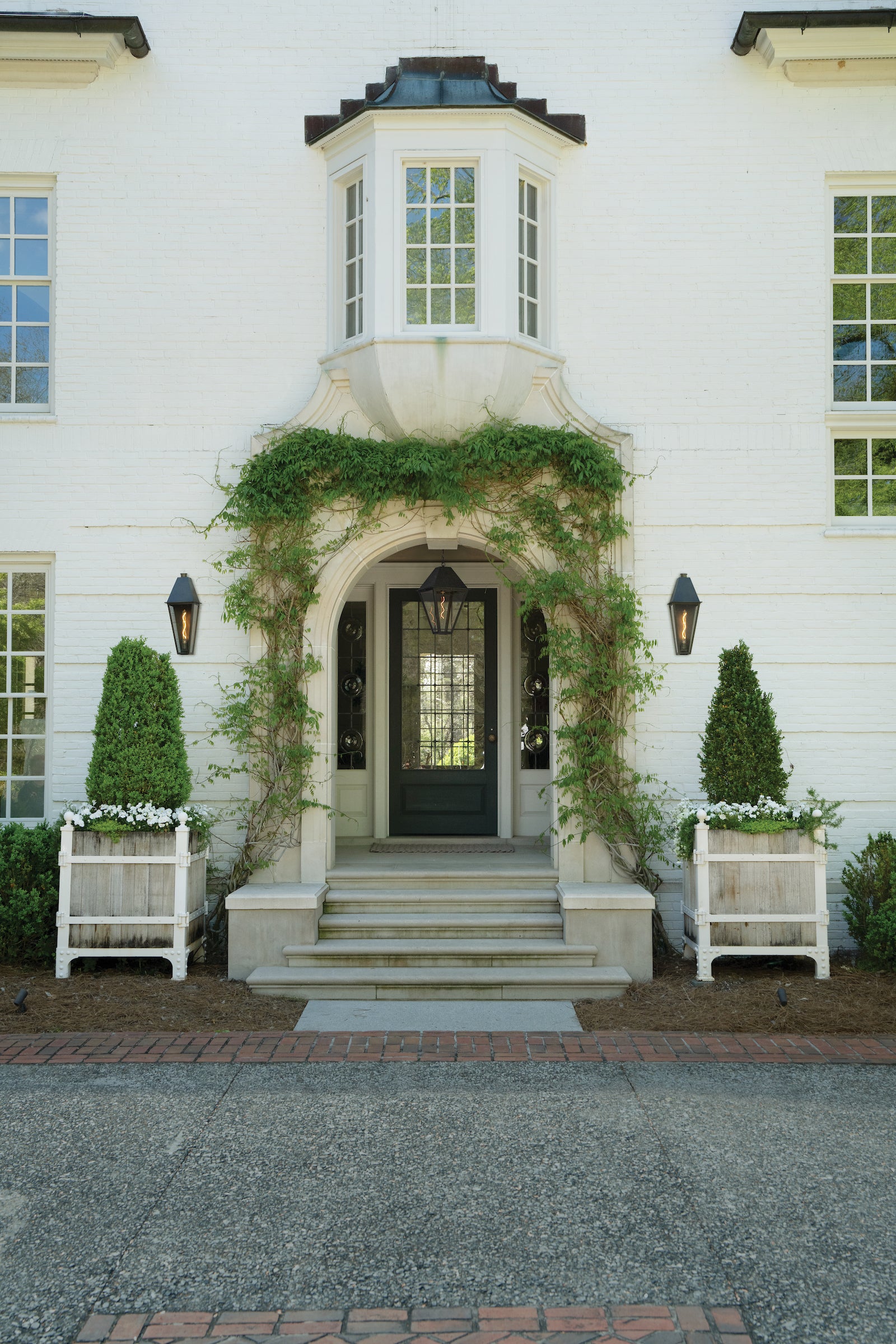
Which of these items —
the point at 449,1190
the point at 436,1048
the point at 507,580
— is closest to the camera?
the point at 449,1190

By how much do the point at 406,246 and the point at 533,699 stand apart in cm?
Result: 414

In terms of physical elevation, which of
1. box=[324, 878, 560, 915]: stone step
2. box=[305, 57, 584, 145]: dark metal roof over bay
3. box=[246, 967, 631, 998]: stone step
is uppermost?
box=[305, 57, 584, 145]: dark metal roof over bay

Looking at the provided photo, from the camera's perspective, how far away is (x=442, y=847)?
29.5 feet

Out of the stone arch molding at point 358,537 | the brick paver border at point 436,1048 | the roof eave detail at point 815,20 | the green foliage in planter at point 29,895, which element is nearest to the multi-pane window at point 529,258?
the stone arch molding at point 358,537

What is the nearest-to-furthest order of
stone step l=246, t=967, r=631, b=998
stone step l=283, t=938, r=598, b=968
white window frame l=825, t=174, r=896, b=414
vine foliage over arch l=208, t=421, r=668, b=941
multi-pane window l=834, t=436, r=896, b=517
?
stone step l=246, t=967, r=631, b=998 < stone step l=283, t=938, r=598, b=968 < vine foliage over arch l=208, t=421, r=668, b=941 < white window frame l=825, t=174, r=896, b=414 < multi-pane window l=834, t=436, r=896, b=517

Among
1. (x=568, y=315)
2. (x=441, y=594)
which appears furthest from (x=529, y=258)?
(x=441, y=594)

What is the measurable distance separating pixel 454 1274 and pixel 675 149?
7.81m

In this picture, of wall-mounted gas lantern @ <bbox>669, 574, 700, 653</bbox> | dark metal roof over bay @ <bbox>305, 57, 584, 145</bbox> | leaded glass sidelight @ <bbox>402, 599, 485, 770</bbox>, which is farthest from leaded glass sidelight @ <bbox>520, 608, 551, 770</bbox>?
dark metal roof over bay @ <bbox>305, 57, 584, 145</bbox>

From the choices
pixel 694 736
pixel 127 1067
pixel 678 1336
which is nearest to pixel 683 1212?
pixel 678 1336

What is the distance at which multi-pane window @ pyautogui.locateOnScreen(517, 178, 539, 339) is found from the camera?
7906mm

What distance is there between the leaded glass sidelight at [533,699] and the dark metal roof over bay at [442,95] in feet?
13.4

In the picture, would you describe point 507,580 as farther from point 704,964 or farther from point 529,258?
point 704,964

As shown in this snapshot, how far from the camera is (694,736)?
7855mm

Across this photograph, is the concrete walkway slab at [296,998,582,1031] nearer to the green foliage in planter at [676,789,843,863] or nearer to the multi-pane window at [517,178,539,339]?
the green foliage in planter at [676,789,843,863]
